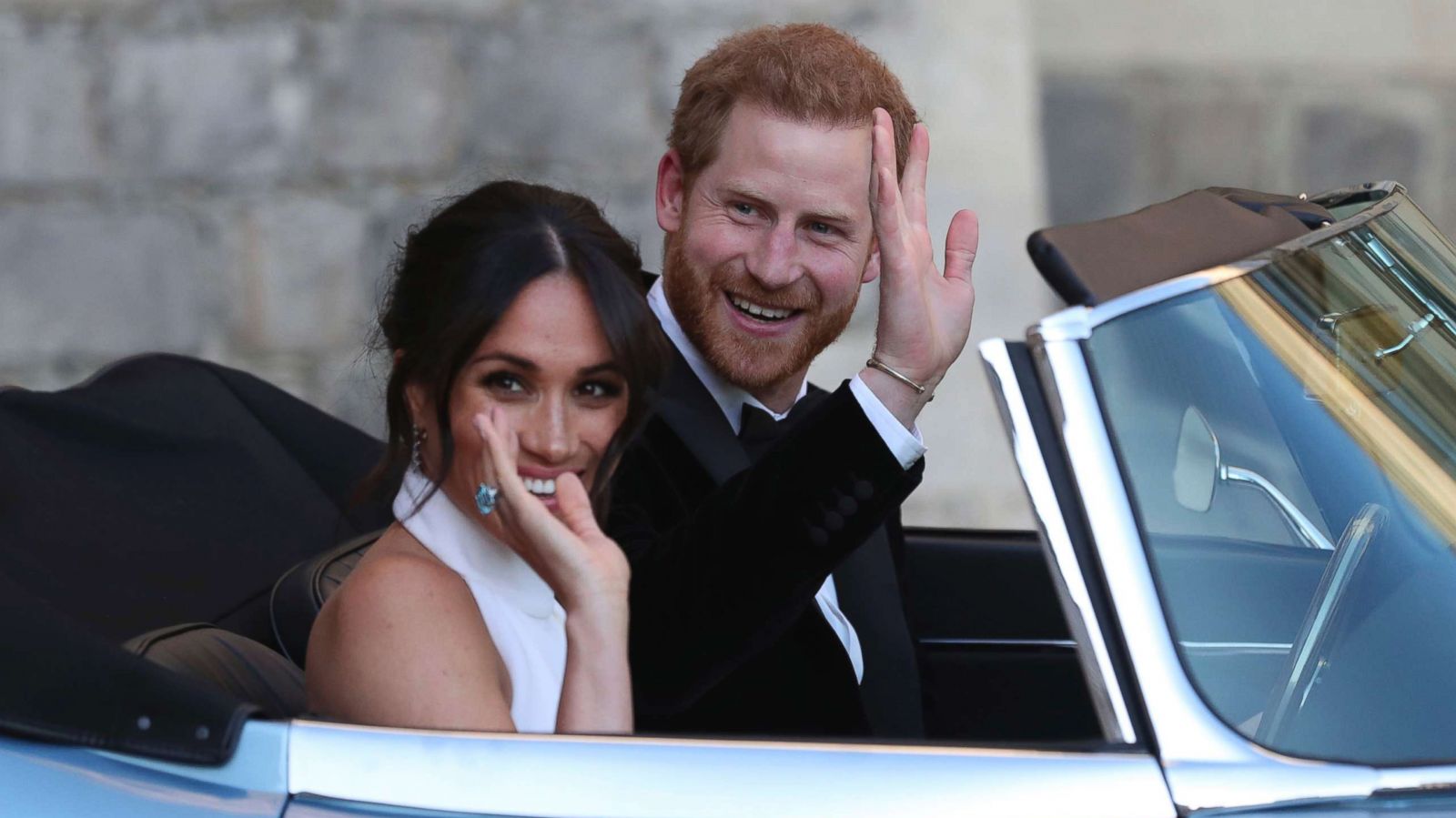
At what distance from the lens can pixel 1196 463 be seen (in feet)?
5.57

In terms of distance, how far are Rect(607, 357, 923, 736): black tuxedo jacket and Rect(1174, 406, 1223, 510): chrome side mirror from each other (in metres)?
0.29

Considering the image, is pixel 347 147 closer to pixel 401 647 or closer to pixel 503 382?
pixel 503 382

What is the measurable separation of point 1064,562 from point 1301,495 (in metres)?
0.38

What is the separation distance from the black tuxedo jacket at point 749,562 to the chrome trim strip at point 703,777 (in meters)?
0.30

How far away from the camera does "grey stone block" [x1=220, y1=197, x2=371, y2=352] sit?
17.3 feet

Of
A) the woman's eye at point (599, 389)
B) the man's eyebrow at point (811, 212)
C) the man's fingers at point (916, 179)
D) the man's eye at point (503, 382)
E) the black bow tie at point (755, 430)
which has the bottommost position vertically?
the black bow tie at point (755, 430)

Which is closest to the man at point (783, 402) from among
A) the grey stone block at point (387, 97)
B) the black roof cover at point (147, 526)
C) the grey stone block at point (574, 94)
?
the black roof cover at point (147, 526)

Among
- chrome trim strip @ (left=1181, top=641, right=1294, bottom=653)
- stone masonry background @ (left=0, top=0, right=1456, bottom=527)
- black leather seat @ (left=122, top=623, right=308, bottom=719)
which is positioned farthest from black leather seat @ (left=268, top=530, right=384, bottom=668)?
stone masonry background @ (left=0, top=0, right=1456, bottom=527)

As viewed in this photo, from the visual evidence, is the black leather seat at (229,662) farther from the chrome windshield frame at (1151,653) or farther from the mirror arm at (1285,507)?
the mirror arm at (1285,507)

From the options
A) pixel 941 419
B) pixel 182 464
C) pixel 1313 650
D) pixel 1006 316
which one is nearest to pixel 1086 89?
pixel 1006 316

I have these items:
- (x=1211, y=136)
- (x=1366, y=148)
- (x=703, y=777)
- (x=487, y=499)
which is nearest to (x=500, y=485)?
(x=487, y=499)

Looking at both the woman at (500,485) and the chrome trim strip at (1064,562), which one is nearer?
the chrome trim strip at (1064,562)

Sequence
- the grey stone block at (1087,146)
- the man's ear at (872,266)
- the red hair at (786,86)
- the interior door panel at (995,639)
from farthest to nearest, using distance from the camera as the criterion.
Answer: the grey stone block at (1087,146), the interior door panel at (995,639), the man's ear at (872,266), the red hair at (786,86)

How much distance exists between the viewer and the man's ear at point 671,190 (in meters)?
2.49
